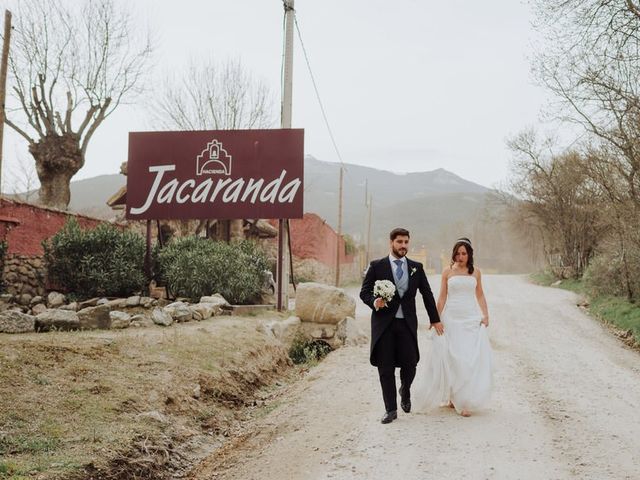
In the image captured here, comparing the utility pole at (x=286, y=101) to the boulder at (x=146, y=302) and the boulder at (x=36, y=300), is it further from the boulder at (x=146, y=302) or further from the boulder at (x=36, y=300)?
the boulder at (x=36, y=300)

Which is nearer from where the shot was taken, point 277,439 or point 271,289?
point 277,439

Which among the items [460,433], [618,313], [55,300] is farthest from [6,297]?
[618,313]

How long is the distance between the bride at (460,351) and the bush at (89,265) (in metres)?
9.65

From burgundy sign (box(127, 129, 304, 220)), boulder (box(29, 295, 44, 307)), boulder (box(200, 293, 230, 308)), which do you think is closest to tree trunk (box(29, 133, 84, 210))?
burgundy sign (box(127, 129, 304, 220))

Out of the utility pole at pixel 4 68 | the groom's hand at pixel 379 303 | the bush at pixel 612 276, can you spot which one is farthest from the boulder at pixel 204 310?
the bush at pixel 612 276

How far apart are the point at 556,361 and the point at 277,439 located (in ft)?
20.8

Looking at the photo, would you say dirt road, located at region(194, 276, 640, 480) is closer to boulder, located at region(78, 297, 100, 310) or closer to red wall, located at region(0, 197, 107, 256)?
boulder, located at region(78, 297, 100, 310)

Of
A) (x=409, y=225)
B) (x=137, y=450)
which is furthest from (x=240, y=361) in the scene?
(x=409, y=225)

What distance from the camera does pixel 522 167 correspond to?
1277 inches

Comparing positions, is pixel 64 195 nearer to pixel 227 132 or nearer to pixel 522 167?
pixel 227 132

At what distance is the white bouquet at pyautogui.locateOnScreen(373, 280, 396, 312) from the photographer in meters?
6.16

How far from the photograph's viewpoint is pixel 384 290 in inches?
243

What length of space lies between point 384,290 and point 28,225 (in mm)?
11908

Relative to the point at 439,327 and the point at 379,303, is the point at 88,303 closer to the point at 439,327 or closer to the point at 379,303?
the point at 379,303
